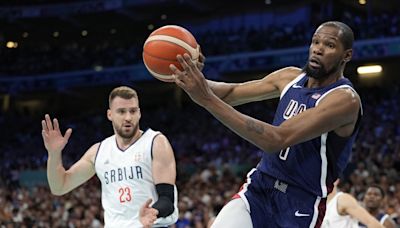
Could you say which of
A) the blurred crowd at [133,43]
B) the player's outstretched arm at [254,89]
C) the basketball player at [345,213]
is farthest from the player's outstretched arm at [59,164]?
the blurred crowd at [133,43]

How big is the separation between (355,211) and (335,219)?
1.56ft

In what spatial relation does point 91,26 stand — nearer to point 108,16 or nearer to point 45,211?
point 108,16

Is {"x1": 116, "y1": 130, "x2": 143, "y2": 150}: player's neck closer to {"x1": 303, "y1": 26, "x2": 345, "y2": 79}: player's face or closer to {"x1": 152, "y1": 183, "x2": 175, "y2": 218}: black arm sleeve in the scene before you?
{"x1": 152, "y1": 183, "x2": 175, "y2": 218}: black arm sleeve

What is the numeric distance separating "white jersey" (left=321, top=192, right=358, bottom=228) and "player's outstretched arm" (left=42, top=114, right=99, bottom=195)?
3062 millimetres

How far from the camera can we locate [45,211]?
1748 cm

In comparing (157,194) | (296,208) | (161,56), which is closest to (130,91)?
(157,194)

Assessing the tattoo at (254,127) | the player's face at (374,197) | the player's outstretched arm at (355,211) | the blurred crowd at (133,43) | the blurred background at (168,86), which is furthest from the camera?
the blurred crowd at (133,43)

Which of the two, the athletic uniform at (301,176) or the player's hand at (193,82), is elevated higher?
the player's hand at (193,82)

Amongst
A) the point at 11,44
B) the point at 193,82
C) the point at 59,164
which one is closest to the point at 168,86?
the point at 11,44

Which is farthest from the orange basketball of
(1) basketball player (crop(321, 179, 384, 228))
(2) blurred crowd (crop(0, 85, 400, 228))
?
(2) blurred crowd (crop(0, 85, 400, 228))

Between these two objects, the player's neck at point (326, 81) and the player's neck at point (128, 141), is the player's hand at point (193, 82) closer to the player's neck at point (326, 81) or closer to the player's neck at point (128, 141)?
the player's neck at point (326, 81)

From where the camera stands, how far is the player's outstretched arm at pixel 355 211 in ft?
24.0

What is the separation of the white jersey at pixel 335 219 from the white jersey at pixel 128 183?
2867mm

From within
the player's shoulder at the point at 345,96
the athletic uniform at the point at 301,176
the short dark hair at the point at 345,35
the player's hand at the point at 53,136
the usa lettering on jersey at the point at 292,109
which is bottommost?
the athletic uniform at the point at 301,176
